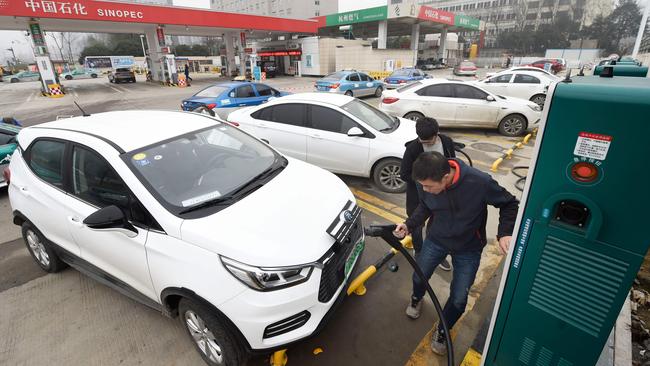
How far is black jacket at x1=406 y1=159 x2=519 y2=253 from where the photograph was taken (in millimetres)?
2123

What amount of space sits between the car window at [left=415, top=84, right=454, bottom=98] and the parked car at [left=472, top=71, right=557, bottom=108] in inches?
138

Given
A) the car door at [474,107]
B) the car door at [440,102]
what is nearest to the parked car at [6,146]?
the car door at [440,102]

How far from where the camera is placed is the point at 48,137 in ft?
10.3

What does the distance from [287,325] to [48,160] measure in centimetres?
283

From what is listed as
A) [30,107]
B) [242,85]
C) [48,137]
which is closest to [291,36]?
[30,107]

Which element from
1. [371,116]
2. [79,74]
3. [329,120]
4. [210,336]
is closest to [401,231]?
[210,336]

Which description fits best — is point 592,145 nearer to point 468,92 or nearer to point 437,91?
point 468,92

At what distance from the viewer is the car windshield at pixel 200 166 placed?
8.27 ft

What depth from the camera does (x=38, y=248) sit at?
361 centimetres

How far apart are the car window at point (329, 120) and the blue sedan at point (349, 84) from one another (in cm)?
1002

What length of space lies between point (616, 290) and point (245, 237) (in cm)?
203

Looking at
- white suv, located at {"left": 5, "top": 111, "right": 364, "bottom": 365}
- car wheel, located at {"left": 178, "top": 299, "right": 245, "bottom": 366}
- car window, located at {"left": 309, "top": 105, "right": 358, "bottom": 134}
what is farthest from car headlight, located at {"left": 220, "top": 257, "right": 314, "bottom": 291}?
car window, located at {"left": 309, "top": 105, "right": 358, "bottom": 134}

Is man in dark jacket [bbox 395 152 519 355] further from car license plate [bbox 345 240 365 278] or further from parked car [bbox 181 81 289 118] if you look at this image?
parked car [bbox 181 81 289 118]

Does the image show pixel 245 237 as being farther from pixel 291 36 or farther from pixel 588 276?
pixel 291 36
